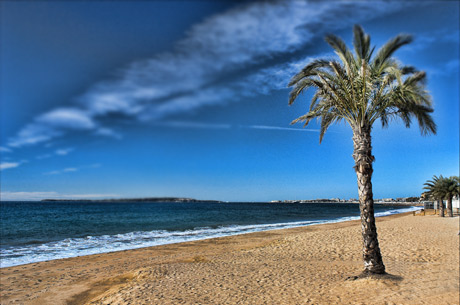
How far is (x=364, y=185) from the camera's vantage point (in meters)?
8.72

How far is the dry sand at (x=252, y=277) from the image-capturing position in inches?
301

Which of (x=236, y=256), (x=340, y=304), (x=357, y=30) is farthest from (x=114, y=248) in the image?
(x=357, y=30)

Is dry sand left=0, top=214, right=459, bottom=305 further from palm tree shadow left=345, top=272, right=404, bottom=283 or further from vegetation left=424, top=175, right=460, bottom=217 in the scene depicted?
vegetation left=424, top=175, right=460, bottom=217

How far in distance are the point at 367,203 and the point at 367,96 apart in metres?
3.38

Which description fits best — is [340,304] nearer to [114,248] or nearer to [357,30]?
[357,30]

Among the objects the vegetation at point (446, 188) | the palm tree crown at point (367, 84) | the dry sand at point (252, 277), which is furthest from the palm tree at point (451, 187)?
the palm tree crown at point (367, 84)

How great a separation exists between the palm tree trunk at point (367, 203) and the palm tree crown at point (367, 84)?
62 centimetres

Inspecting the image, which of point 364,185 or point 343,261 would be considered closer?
point 364,185

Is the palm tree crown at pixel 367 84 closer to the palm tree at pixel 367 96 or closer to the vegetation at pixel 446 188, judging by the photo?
the palm tree at pixel 367 96

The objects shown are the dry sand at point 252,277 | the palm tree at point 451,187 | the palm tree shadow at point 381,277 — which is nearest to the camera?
the dry sand at point 252,277

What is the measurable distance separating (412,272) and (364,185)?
153 inches

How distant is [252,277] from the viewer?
9.70 metres

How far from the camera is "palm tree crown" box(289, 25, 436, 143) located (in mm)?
8227

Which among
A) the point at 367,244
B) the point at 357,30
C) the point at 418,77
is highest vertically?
the point at 357,30
